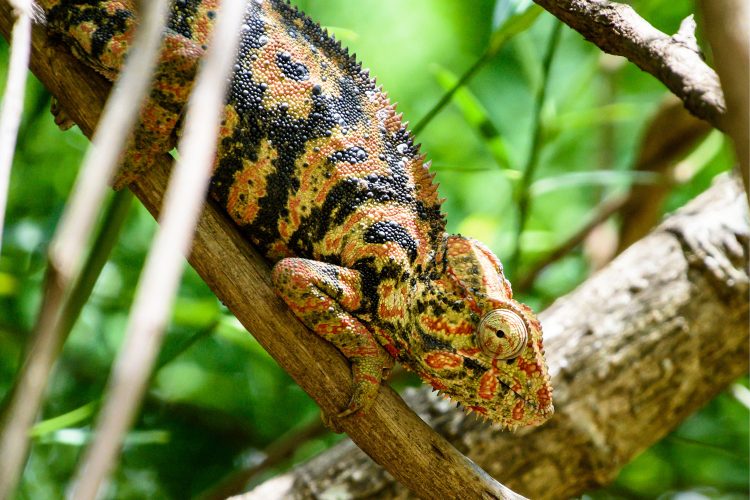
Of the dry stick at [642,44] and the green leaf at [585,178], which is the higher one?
the dry stick at [642,44]

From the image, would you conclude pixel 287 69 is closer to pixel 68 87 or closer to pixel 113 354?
pixel 68 87

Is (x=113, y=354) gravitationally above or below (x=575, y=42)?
below

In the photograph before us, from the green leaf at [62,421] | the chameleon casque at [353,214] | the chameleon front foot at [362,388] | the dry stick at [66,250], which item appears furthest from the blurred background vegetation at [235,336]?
the dry stick at [66,250]

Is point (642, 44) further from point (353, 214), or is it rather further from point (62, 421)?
point (62, 421)

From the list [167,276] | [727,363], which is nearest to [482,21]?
[727,363]

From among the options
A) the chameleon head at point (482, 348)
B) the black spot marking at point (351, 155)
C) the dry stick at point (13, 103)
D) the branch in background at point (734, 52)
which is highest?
the branch in background at point (734, 52)

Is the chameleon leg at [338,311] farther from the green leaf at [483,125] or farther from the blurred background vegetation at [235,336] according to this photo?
the green leaf at [483,125]
